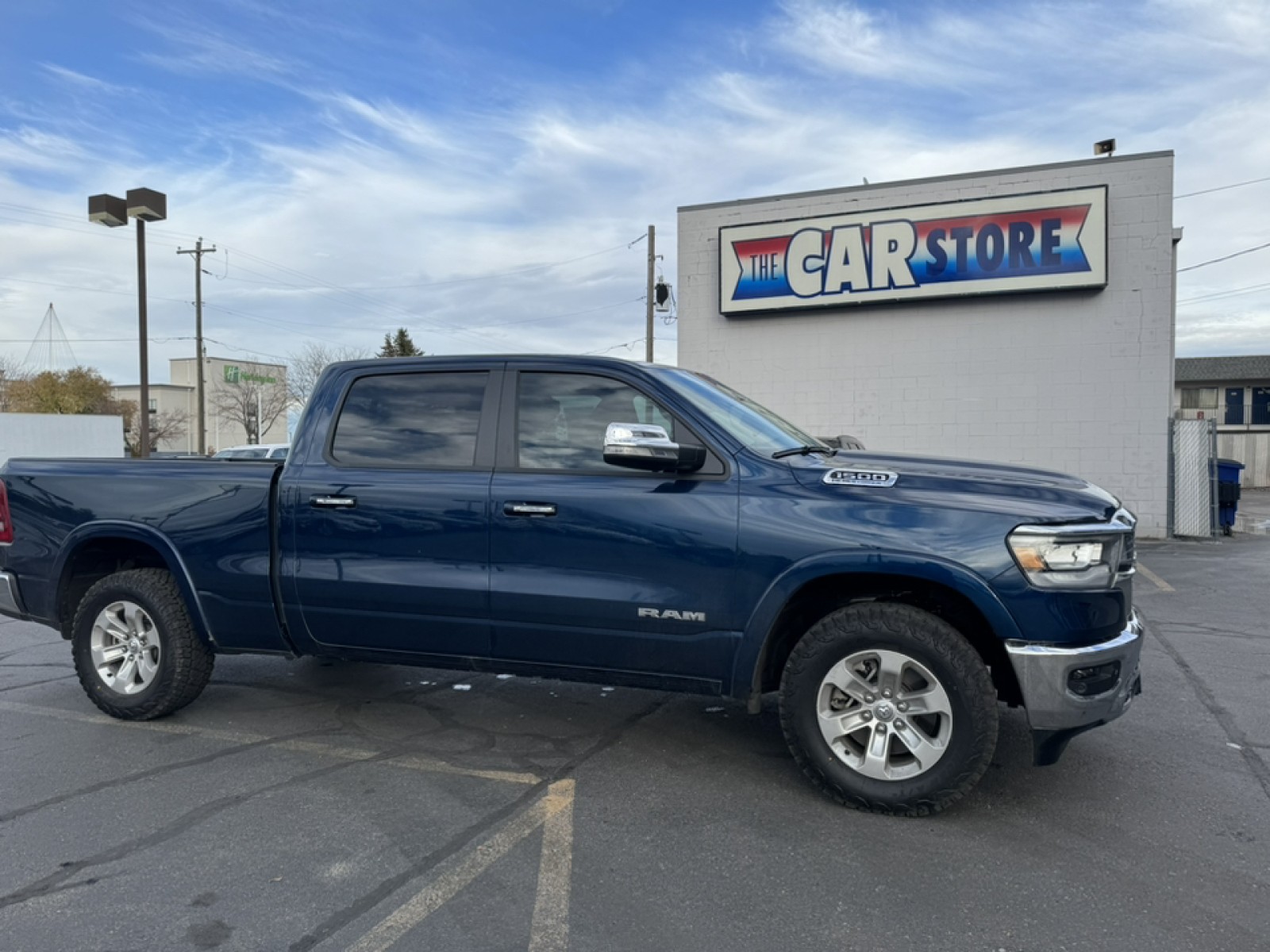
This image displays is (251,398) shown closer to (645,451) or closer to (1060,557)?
(645,451)

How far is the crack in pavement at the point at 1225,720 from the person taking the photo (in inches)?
172

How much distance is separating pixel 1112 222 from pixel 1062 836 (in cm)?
1299

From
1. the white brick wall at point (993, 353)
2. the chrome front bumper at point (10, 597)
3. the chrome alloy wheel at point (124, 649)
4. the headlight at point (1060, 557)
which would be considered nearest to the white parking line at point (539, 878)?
the headlight at point (1060, 557)

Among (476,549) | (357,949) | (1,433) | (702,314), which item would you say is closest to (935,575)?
(476,549)

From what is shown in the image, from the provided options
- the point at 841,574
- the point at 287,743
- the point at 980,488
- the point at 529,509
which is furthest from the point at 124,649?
the point at 980,488

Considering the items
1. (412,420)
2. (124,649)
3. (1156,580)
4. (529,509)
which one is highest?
(412,420)

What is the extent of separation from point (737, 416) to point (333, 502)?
2.05 metres

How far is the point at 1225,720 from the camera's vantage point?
5.19 metres

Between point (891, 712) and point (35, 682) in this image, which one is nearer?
point (891, 712)

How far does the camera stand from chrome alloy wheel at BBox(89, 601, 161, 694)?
521 cm

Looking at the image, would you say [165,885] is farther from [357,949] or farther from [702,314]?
[702,314]

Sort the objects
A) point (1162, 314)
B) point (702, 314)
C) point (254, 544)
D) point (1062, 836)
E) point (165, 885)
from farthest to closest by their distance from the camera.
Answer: point (702, 314)
point (1162, 314)
point (254, 544)
point (1062, 836)
point (165, 885)

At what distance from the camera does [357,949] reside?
288cm

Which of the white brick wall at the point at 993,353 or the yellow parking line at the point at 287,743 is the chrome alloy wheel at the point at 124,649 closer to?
the yellow parking line at the point at 287,743
